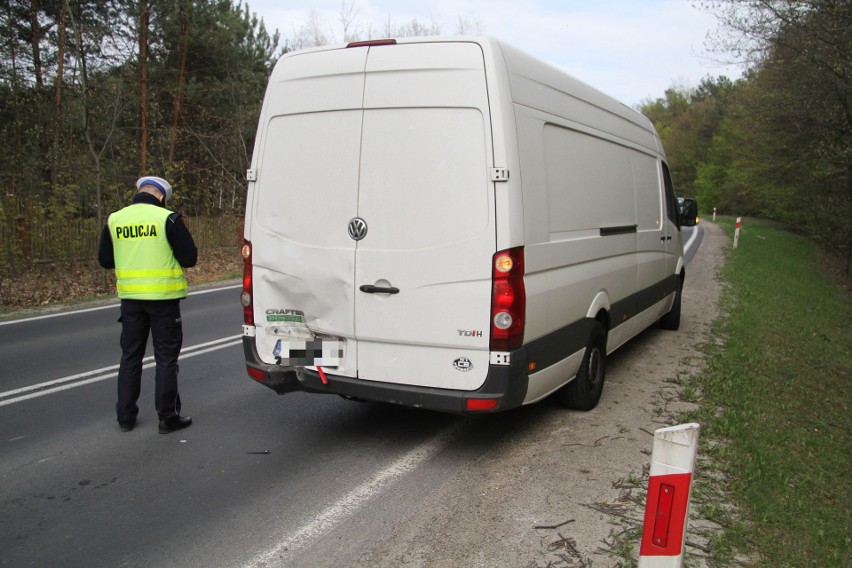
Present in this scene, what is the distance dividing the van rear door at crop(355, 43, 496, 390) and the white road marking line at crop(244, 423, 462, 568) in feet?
1.87

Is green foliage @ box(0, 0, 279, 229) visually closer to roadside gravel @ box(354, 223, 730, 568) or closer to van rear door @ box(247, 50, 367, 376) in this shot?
van rear door @ box(247, 50, 367, 376)

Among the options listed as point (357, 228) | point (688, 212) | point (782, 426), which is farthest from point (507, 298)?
point (688, 212)

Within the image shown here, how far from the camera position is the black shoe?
5070 millimetres

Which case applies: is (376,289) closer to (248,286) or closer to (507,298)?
(507,298)

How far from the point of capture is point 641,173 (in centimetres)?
721

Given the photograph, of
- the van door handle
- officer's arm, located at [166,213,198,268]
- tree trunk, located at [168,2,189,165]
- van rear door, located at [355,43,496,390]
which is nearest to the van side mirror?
van rear door, located at [355,43,496,390]

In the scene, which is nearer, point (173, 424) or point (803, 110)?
Result: point (173, 424)

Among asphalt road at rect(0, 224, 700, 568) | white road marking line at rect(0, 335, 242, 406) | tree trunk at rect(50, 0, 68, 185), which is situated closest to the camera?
asphalt road at rect(0, 224, 700, 568)

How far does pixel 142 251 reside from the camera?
16.2 ft

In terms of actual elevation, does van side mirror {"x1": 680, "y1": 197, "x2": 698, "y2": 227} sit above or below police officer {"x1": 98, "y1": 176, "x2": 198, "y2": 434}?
above

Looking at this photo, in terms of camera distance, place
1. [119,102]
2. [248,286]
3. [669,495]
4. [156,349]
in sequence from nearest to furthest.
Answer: [669,495] < [248,286] < [156,349] < [119,102]

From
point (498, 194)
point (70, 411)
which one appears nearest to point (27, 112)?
point (70, 411)

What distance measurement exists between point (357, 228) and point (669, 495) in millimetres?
2619

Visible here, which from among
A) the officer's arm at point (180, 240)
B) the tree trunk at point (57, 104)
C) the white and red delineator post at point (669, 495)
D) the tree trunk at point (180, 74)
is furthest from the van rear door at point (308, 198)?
the tree trunk at point (180, 74)
